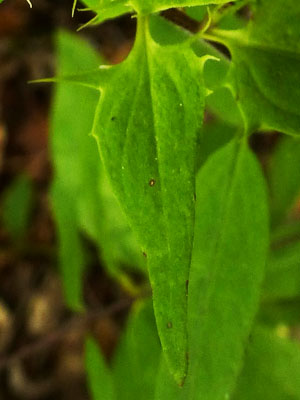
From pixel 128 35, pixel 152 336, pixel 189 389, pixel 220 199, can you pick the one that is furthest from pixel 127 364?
pixel 128 35

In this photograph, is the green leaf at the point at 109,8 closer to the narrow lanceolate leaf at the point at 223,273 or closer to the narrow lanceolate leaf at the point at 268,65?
the narrow lanceolate leaf at the point at 268,65

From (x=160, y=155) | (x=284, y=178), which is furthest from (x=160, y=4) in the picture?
(x=284, y=178)

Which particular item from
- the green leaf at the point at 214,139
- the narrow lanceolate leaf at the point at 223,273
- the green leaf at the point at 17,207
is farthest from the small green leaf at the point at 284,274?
the green leaf at the point at 17,207

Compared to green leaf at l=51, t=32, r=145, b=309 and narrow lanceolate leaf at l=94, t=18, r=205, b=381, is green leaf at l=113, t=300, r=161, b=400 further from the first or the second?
narrow lanceolate leaf at l=94, t=18, r=205, b=381

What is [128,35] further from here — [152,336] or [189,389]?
[189,389]

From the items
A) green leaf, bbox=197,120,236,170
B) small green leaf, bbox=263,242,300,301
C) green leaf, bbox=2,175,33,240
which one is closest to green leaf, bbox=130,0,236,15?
green leaf, bbox=197,120,236,170
